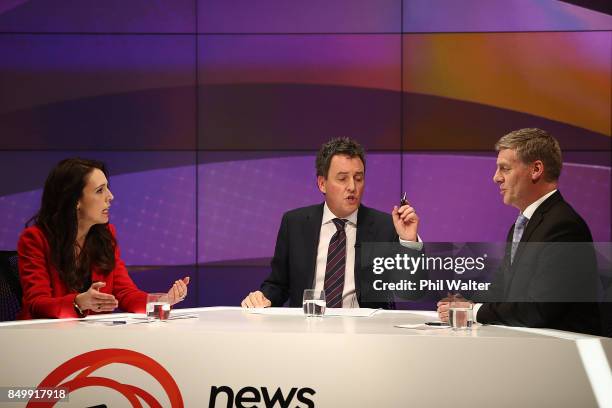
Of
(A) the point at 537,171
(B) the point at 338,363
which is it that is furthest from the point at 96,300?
(A) the point at 537,171

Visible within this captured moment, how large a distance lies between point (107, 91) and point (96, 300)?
2665mm

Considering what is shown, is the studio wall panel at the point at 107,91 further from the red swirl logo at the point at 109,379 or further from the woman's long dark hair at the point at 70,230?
the red swirl logo at the point at 109,379

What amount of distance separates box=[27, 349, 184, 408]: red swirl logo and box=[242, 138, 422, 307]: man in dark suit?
121 cm

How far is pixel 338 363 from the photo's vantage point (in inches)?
85.0

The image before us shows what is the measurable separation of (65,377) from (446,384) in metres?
1.13

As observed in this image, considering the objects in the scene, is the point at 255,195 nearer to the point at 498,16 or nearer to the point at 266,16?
the point at 266,16

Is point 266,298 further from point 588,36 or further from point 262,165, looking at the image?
point 588,36

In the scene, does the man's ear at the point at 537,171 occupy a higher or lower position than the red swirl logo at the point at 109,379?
higher

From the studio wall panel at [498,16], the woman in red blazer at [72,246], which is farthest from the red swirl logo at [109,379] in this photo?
the studio wall panel at [498,16]

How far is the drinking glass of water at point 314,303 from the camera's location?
2795mm

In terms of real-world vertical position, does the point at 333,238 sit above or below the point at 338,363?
above

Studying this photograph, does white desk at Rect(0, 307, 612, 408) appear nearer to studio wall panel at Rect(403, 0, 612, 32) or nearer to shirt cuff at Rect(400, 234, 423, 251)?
shirt cuff at Rect(400, 234, 423, 251)

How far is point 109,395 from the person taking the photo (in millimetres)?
2221

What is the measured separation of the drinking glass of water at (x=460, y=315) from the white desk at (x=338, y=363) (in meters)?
0.05
